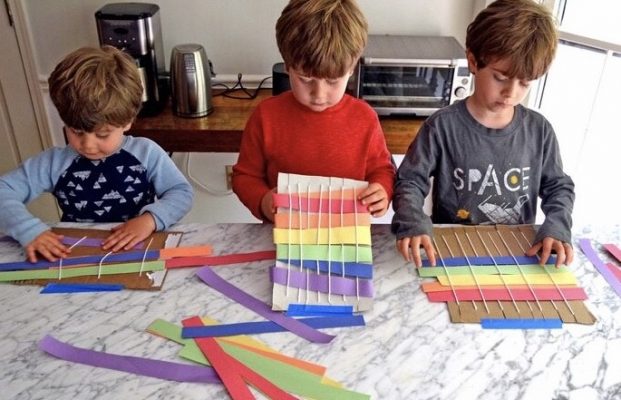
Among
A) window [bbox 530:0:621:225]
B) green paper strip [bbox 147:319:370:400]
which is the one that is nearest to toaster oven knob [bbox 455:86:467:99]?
window [bbox 530:0:621:225]

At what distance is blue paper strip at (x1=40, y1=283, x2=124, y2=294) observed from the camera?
3.02 feet

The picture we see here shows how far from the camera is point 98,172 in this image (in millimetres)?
1222

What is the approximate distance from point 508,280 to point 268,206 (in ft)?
1.64

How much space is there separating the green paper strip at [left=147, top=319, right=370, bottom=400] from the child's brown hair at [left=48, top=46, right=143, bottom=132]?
19.7 inches

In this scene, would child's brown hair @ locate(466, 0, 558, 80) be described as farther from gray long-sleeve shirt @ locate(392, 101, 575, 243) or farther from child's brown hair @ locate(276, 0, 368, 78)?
child's brown hair @ locate(276, 0, 368, 78)

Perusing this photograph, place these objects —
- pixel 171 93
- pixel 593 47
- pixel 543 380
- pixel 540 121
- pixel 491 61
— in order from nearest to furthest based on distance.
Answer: pixel 543 380, pixel 491 61, pixel 540 121, pixel 593 47, pixel 171 93

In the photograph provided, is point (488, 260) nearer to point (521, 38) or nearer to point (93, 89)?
point (521, 38)

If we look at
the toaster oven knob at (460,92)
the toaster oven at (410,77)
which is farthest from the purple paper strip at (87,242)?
the toaster oven knob at (460,92)

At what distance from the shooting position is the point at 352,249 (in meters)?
0.97

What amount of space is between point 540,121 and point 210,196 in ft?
5.44

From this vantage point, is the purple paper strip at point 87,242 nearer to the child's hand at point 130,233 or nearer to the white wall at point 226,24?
the child's hand at point 130,233

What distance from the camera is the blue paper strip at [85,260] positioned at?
0.98 metres

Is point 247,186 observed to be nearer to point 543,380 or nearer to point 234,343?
point 234,343

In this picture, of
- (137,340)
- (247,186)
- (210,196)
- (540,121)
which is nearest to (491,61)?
(540,121)
